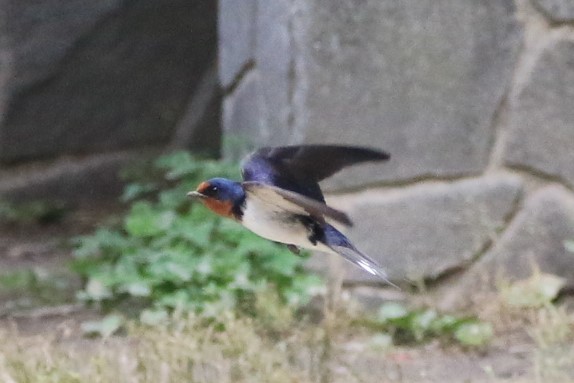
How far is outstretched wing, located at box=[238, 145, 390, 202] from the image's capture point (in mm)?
1050

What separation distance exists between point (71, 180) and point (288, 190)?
269 cm

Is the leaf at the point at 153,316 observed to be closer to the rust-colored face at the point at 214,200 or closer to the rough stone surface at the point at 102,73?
the rust-colored face at the point at 214,200

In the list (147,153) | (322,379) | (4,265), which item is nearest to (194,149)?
(147,153)

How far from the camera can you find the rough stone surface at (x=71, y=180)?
3.49 metres

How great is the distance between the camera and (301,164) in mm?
1073

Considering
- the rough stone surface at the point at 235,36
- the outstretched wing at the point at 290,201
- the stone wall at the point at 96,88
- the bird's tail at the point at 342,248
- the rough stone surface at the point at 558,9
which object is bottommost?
the stone wall at the point at 96,88

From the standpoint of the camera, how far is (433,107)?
7.52 feet

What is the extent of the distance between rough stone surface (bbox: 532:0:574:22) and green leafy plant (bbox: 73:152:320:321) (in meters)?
0.82

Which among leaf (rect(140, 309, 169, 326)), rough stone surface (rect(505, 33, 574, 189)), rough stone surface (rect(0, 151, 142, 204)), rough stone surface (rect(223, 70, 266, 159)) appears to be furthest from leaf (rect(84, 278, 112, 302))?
rough stone surface (rect(0, 151, 142, 204))

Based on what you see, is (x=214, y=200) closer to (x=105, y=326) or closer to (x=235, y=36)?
(x=105, y=326)

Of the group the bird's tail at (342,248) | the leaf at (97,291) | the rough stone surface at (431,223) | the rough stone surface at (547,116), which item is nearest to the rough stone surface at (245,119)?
the rough stone surface at (431,223)

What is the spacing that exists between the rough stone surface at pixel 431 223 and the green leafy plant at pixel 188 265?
202 millimetres

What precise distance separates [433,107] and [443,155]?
0.39 feet

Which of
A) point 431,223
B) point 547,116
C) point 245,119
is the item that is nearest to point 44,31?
point 245,119
